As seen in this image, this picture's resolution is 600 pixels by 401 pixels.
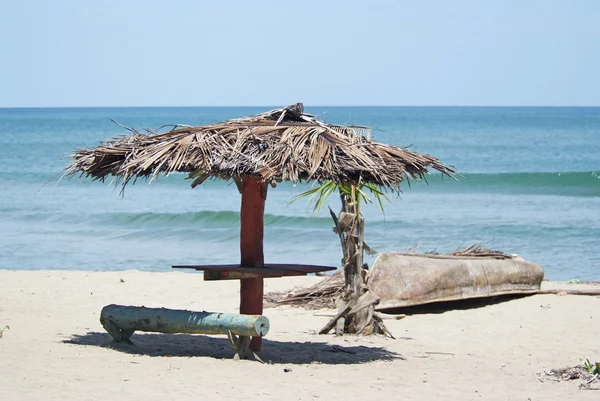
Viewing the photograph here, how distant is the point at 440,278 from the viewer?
10602 millimetres

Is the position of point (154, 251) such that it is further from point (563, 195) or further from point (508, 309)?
point (563, 195)

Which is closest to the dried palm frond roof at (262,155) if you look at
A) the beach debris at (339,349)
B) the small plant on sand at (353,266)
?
the small plant on sand at (353,266)

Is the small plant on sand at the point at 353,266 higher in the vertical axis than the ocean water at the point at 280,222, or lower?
higher

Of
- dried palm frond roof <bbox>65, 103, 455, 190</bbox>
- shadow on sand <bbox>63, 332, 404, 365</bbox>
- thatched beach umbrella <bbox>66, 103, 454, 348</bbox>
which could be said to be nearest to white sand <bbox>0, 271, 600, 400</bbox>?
shadow on sand <bbox>63, 332, 404, 365</bbox>

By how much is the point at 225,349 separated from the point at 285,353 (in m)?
0.55

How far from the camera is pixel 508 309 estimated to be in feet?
35.8

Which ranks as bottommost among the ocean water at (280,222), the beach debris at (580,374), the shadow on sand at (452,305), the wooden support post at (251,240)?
the ocean water at (280,222)

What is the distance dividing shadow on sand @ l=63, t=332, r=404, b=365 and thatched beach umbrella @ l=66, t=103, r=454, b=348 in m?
0.37

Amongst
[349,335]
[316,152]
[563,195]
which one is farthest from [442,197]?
[316,152]

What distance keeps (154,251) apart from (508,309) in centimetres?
826

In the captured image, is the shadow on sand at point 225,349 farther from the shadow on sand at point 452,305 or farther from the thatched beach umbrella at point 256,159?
the shadow on sand at point 452,305

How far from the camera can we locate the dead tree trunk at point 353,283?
8.77m

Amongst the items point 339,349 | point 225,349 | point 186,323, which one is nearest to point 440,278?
point 339,349

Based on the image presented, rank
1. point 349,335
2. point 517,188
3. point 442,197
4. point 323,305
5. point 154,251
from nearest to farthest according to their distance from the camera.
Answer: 1. point 349,335
2. point 323,305
3. point 154,251
4. point 442,197
5. point 517,188
